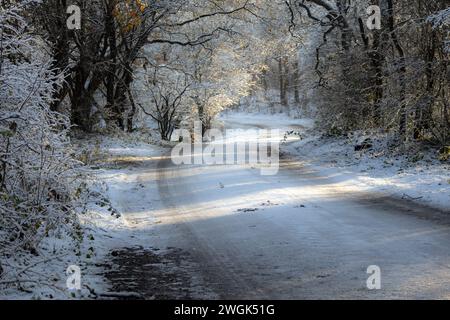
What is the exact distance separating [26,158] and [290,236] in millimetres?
4111

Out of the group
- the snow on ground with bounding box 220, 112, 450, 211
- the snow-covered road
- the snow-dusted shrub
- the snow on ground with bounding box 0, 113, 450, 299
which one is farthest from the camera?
the snow on ground with bounding box 220, 112, 450, 211

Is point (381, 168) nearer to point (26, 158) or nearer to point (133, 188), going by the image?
point (133, 188)

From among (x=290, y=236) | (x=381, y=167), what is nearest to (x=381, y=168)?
(x=381, y=167)

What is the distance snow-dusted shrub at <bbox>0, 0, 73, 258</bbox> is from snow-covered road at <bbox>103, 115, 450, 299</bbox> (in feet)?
5.85

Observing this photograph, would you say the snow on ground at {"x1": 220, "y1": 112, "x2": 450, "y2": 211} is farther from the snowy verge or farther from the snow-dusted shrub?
the snow-dusted shrub

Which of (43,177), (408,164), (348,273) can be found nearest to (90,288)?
(43,177)

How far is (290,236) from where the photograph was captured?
27.9 feet

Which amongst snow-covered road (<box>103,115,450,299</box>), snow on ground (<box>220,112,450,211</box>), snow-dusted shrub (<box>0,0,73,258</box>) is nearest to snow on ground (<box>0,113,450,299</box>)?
snow on ground (<box>220,112,450,211</box>)

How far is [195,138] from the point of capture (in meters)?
39.9

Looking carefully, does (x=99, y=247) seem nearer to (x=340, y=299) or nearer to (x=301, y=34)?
(x=340, y=299)

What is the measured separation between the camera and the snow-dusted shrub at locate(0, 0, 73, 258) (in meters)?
6.79

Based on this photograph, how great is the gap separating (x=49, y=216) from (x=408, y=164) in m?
11.5

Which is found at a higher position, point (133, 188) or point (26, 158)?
point (26, 158)

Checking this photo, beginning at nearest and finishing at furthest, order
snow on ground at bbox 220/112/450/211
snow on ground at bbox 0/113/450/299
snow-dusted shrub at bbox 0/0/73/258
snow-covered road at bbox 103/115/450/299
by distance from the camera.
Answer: snow-covered road at bbox 103/115/450/299 → snow on ground at bbox 0/113/450/299 → snow-dusted shrub at bbox 0/0/73/258 → snow on ground at bbox 220/112/450/211
